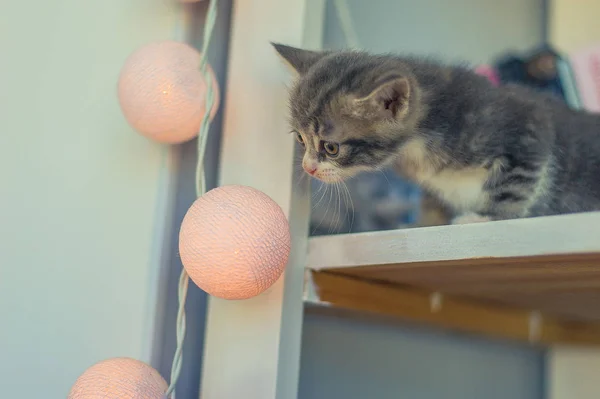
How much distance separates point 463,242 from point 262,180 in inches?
8.6

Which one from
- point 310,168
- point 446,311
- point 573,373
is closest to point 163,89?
point 310,168

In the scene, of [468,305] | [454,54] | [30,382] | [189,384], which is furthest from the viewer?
[454,54]

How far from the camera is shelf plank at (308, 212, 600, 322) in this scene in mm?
459

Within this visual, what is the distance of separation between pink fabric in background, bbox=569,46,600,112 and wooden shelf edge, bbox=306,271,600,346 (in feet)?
1.13

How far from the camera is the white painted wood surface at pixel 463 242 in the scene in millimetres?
450

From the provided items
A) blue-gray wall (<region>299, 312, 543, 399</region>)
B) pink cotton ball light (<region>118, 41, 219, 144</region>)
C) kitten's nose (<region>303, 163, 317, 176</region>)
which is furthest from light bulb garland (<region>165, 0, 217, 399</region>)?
blue-gray wall (<region>299, 312, 543, 399</region>)

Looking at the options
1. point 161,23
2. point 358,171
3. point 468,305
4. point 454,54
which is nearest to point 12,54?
point 161,23

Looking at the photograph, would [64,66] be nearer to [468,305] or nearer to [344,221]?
[344,221]

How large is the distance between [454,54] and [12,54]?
767mm

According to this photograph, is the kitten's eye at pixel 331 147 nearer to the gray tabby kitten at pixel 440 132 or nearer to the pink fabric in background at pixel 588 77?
the gray tabby kitten at pixel 440 132

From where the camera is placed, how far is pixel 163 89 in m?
0.58

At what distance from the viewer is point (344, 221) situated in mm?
830

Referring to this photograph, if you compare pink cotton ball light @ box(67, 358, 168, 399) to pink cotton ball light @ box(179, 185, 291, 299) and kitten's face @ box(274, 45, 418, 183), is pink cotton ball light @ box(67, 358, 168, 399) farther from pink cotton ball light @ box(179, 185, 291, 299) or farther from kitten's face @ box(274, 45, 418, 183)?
kitten's face @ box(274, 45, 418, 183)

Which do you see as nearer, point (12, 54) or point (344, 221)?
point (12, 54)
